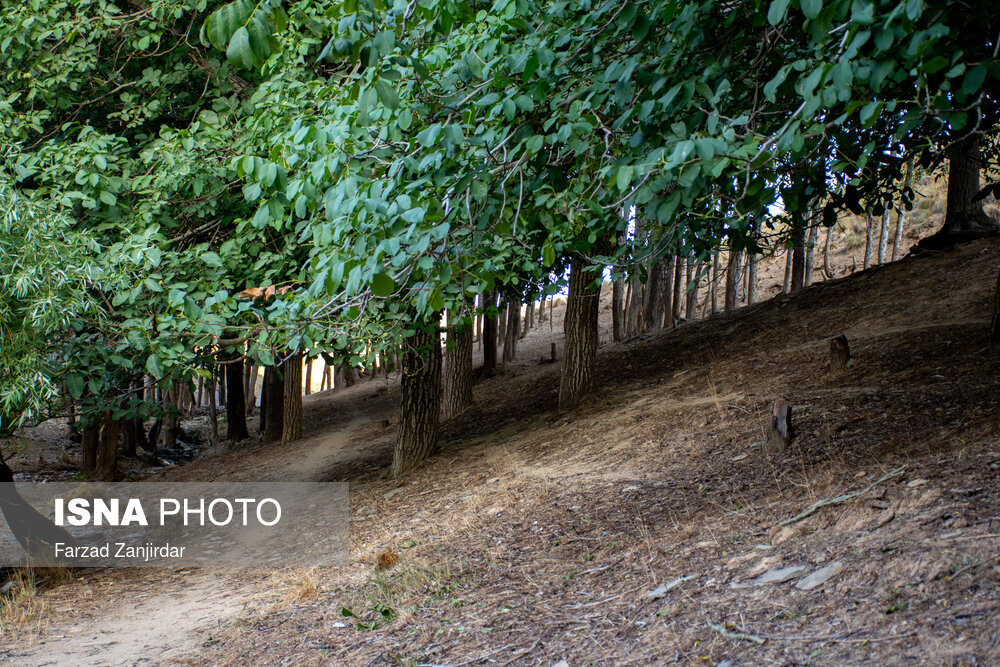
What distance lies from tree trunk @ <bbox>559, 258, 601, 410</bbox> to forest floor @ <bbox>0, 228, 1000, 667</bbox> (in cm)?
41

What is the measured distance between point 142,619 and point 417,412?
431 centimetres

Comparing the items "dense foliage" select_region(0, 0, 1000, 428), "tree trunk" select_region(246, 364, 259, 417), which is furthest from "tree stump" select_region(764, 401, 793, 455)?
"tree trunk" select_region(246, 364, 259, 417)

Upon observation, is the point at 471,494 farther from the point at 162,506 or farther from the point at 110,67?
the point at 110,67

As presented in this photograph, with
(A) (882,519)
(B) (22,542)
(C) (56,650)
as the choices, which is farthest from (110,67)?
(A) (882,519)

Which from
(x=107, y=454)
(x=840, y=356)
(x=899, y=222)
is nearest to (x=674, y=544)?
(x=840, y=356)

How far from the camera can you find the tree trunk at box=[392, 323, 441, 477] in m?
9.76

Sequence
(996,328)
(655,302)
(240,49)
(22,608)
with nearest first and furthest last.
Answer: (240,49) < (22,608) < (996,328) < (655,302)

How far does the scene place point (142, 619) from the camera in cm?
618

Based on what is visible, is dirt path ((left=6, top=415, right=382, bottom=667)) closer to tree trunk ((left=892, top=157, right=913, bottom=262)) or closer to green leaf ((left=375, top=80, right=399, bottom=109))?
green leaf ((left=375, top=80, right=399, bottom=109))

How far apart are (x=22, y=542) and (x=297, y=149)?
19.3 ft

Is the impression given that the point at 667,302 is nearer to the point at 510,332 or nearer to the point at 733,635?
the point at 510,332

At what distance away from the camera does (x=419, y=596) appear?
16.7 ft

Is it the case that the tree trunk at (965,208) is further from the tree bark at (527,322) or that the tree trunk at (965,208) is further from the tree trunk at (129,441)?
the tree trunk at (129,441)

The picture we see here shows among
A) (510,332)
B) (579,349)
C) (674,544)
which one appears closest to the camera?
(674,544)
